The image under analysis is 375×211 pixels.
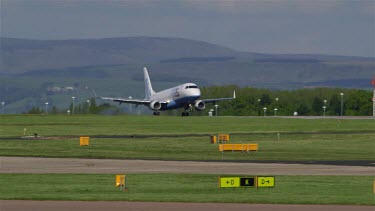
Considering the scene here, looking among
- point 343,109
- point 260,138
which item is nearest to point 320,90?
point 343,109

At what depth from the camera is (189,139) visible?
286 ft

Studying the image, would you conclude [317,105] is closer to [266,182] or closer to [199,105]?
[199,105]

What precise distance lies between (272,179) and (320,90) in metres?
159

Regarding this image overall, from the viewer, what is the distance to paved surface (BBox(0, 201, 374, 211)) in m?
34.3

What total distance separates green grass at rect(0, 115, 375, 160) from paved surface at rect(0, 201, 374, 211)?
92.0 feet

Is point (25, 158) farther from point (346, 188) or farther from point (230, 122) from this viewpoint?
point (230, 122)

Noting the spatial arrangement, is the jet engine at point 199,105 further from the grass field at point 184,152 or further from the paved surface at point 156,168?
the paved surface at point 156,168

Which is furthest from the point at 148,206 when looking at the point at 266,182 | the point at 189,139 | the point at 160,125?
the point at 160,125

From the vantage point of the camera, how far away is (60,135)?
9456cm

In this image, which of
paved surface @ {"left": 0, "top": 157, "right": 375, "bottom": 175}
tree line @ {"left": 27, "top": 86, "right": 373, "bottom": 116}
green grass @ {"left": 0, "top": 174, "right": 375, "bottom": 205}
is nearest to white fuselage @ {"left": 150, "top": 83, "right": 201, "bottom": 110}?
tree line @ {"left": 27, "top": 86, "right": 373, "bottom": 116}

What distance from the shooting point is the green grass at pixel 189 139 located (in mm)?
68062

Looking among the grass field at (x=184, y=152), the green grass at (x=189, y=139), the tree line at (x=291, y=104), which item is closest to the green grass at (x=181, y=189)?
the grass field at (x=184, y=152)

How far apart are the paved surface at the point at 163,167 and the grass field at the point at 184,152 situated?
312cm

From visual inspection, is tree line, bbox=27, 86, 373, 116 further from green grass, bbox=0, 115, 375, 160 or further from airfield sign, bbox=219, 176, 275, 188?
airfield sign, bbox=219, 176, 275, 188
